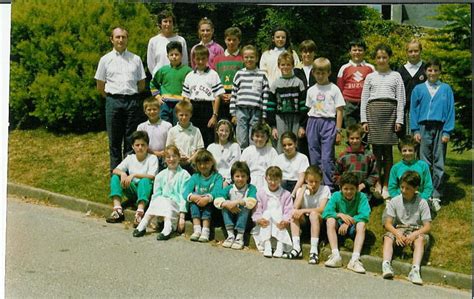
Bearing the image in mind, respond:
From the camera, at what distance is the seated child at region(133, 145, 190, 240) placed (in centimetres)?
661

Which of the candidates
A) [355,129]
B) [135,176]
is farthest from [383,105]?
[135,176]

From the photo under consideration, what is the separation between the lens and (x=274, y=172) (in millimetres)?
6387

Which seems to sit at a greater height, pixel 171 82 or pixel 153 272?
pixel 171 82

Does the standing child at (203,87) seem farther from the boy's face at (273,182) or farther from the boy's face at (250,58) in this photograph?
the boy's face at (273,182)

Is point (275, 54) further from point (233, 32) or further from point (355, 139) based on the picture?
point (355, 139)

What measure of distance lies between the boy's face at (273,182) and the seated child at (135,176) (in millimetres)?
1167

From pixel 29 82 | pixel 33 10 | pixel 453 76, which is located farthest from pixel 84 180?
pixel 453 76

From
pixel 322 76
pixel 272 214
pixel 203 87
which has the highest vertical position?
pixel 322 76

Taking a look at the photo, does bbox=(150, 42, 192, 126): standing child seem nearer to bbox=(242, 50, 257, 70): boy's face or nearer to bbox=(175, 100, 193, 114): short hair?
bbox=(175, 100, 193, 114): short hair

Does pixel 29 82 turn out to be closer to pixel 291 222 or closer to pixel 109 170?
pixel 109 170

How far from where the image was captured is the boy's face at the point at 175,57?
723 cm

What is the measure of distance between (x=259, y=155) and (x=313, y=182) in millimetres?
664

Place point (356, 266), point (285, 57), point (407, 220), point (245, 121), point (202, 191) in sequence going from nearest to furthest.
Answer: point (356, 266)
point (407, 220)
point (202, 191)
point (285, 57)
point (245, 121)

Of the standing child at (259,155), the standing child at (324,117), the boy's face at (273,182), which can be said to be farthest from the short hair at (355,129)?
the boy's face at (273,182)
